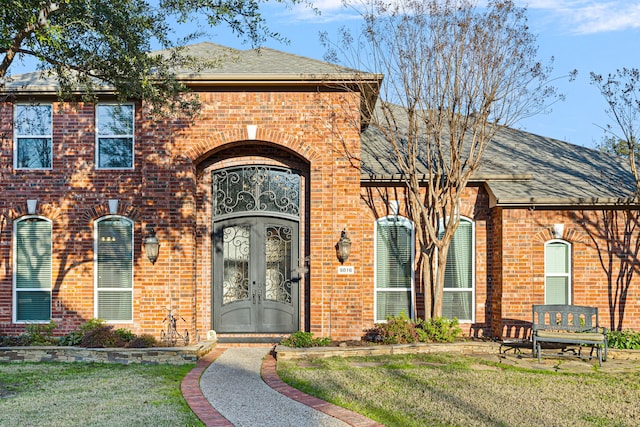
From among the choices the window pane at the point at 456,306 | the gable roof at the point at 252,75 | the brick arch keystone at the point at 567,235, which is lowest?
the window pane at the point at 456,306

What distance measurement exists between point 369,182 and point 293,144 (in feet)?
5.87

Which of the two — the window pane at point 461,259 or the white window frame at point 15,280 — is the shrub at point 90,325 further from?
the window pane at point 461,259

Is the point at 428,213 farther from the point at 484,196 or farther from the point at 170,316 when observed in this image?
the point at 170,316

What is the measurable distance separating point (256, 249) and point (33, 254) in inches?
174

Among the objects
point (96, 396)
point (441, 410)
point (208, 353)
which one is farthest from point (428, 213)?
point (96, 396)

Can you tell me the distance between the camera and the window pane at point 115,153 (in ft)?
41.8

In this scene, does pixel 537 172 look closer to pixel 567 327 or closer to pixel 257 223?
pixel 567 327

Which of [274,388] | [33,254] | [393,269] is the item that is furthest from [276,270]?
[33,254]

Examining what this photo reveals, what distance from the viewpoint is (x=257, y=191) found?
42.9 ft

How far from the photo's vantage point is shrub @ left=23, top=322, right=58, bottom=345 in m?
11.9

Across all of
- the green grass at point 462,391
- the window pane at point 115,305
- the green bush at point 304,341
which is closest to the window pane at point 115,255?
the window pane at point 115,305

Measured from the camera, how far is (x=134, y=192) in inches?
499

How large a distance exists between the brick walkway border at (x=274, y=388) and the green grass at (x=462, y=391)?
0.16 metres

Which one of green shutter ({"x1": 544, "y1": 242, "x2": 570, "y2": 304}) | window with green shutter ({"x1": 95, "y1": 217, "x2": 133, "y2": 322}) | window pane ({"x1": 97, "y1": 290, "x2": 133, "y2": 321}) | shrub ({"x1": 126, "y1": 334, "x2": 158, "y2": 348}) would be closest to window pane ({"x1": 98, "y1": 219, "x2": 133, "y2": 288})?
window with green shutter ({"x1": 95, "y1": 217, "x2": 133, "y2": 322})
